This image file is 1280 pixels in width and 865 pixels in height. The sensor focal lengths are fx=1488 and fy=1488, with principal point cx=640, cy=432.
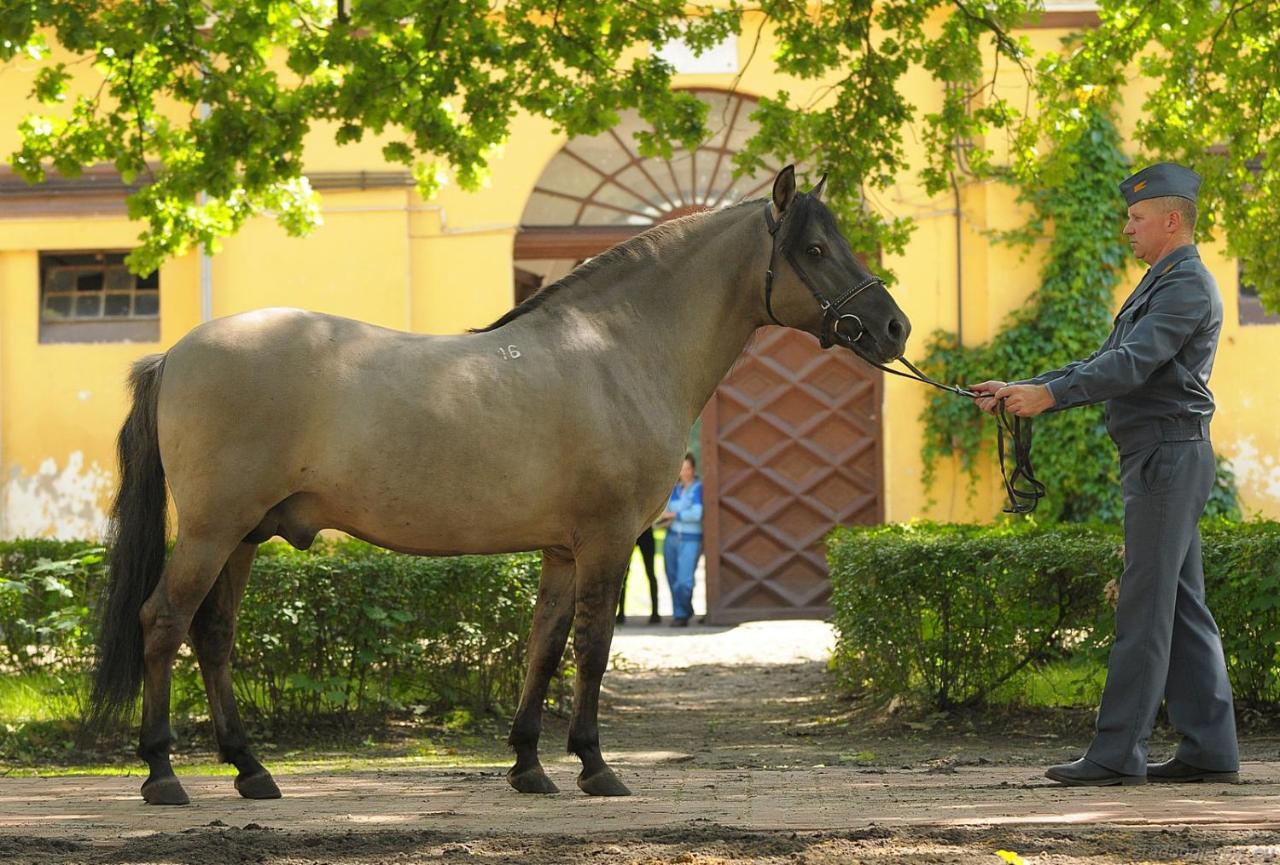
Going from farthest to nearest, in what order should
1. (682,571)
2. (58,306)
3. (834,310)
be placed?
(58,306) → (682,571) → (834,310)

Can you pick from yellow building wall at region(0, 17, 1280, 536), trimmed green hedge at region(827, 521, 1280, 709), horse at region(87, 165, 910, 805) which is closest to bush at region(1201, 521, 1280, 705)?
trimmed green hedge at region(827, 521, 1280, 709)

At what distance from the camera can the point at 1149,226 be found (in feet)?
19.6

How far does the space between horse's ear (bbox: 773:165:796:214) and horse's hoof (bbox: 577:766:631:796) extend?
8.03 feet

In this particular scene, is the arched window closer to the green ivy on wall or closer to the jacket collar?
the green ivy on wall

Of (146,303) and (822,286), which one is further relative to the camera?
(146,303)

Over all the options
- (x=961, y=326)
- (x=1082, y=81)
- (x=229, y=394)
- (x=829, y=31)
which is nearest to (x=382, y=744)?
(x=229, y=394)

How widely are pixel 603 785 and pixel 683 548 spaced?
37.2 ft

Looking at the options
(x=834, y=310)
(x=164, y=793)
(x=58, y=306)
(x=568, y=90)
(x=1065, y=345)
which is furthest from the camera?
(x=58, y=306)

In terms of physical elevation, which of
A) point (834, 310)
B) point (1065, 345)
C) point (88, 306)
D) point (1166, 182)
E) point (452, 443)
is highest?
point (88, 306)

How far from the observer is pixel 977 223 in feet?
55.0

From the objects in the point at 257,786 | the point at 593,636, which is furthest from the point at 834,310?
the point at 257,786

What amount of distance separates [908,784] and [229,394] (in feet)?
10.2

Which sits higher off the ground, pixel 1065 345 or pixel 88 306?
pixel 88 306

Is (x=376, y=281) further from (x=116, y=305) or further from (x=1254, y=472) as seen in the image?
(x=1254, y=472)
